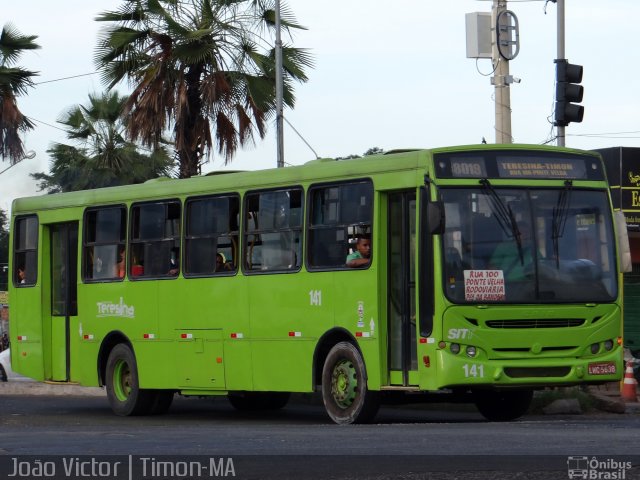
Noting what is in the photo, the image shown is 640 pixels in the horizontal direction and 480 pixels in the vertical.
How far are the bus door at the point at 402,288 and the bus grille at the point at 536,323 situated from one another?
908mm

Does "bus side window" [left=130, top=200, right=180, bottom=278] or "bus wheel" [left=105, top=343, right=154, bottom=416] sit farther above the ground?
"bus side window" [left=130, top=200, right=180, bottom=278]

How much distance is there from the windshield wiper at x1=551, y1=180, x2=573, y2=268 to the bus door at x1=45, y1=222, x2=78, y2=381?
8.28 metres

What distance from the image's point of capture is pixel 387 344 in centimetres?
1661

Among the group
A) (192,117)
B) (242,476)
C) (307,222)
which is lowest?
(242,476)

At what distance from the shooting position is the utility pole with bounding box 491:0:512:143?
24125 mm

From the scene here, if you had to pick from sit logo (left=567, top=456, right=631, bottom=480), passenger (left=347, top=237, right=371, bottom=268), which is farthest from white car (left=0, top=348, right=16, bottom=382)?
sit logo (left=567, top=456, right=631, bottom=480)

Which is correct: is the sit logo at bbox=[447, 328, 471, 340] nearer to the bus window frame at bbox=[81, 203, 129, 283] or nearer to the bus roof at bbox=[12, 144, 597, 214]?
the bus roof at bbox=[12, 144, 597, 214]

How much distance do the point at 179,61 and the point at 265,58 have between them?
7.41 ft

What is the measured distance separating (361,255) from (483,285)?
5.13ft

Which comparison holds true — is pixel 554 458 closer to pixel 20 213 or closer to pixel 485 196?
pixel 485 196

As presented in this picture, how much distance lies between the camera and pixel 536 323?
16250 millimetres

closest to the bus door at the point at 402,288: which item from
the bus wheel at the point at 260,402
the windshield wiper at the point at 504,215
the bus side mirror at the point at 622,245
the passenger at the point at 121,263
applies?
the windshield wiper at the point at 504,215

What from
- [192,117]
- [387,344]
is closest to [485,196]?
[387,344]

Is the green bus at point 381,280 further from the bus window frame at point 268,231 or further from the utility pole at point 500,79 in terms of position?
the utility pole at point 500,79
